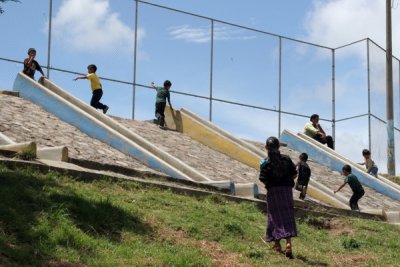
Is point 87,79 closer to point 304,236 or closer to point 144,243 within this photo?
point 304,236

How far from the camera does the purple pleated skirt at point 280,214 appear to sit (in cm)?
915

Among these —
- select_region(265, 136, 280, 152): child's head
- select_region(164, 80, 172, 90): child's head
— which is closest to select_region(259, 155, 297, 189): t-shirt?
select_region(265, 136, 280, 152): child's head

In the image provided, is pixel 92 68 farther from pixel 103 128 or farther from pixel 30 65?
pixel 103 128

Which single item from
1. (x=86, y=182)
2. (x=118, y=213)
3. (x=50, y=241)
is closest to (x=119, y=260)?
(x=50, y=241)

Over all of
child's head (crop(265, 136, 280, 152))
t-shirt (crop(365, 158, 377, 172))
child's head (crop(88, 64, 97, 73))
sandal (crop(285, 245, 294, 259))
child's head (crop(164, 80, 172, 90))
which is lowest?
sandal (crop(285, 245, 294, 259))

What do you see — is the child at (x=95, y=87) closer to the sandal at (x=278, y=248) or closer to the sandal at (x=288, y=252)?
the sandal at (x=278, y=248)

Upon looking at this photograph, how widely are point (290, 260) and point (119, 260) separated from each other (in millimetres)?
2303

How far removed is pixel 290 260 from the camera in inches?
355

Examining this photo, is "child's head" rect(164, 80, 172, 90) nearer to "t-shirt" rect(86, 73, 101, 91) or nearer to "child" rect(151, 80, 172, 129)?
"child" rect(151, 80, 172, 129)

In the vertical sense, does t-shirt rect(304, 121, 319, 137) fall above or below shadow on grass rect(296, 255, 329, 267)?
above

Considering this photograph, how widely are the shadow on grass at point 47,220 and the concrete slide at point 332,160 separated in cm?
1234

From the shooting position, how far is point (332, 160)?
22.0 meters

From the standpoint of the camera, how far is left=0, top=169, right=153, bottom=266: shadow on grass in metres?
7.39

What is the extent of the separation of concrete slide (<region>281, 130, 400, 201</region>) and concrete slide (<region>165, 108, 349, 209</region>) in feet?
11.4
